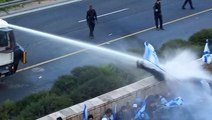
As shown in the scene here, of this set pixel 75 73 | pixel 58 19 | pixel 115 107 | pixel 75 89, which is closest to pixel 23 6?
pixel 58 19

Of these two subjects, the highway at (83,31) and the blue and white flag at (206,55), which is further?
the highway at (83,31)

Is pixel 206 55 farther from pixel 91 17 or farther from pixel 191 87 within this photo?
pixel 91 17

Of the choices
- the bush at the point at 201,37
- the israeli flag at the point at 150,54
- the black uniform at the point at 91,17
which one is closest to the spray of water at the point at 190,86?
the israeli flag at the point at 150,54

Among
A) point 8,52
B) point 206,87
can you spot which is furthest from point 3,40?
point 206,87

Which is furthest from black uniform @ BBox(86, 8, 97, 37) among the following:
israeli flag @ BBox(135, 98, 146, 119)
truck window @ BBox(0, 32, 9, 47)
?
israeli flag @ BBox(135, 98, 146, 119)

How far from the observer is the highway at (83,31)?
17.6 metres

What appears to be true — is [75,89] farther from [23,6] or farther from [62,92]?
[23,6]

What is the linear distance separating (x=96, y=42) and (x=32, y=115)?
9978 millimetres

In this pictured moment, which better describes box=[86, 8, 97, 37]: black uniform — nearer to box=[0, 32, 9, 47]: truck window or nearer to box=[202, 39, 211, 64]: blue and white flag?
box=[0, 32, 9, 47]: truck window

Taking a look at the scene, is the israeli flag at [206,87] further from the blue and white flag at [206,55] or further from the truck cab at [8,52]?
the truck cab at [8,52]

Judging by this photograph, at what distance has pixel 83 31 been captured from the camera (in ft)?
72.8

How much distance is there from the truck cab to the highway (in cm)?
76

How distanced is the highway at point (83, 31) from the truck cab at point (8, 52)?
0.76 metres

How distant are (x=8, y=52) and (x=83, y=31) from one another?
6.88 metres
